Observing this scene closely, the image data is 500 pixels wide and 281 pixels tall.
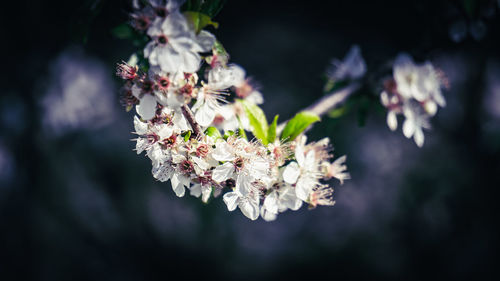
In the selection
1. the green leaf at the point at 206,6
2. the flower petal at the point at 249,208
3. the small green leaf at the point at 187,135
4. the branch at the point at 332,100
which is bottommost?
the flower petal at the point at 249,208

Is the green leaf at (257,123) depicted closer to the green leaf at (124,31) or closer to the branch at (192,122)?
the branch at (192,122)

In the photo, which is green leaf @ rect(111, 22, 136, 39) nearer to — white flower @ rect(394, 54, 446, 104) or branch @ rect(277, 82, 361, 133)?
branch @ rect(277, 82, 361, 133)

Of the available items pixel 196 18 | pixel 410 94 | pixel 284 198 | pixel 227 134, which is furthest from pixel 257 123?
pixel 410 94

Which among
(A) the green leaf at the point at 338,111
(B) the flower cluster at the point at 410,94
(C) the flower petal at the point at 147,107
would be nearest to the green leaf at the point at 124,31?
(C) the flower petal at the point at 147,107

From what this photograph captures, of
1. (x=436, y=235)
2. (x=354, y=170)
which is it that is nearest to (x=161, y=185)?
(x=354, y=170)

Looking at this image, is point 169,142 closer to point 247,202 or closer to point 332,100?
point 247,202

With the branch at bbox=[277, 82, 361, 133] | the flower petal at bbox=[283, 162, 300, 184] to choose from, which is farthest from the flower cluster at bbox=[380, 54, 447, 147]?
the flower petal at bbox=[283, 162, 300, 184]

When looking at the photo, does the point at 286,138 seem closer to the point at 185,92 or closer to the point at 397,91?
the point at 185,92
